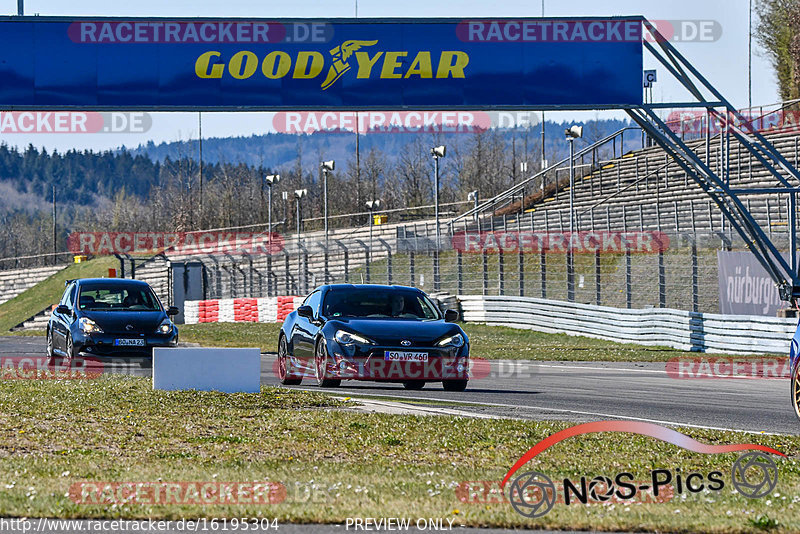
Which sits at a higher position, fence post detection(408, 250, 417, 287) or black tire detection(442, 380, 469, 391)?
fence post detection(408, 250, 417, 287)

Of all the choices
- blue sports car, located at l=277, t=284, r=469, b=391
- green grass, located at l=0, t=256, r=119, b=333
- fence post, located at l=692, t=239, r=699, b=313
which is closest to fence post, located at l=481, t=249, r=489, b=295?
fence post, located at l=692, t=239, r=699, b=313

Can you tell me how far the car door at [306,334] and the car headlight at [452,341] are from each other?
180 cm

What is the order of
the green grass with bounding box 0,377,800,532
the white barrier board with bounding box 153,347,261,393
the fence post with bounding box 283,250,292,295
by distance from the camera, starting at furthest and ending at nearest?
1. the fence post with bounding box 283,250,292,295
2. the white barrier board with bounding box 153,347,261,393
3. the green grass with bounding box 0,377,800,532

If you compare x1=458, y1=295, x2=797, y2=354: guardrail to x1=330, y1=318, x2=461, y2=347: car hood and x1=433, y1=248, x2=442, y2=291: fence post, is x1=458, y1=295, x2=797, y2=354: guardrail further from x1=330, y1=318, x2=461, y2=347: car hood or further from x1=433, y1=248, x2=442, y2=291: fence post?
x1=330, y1=318, x2=461, y2=347: car hood

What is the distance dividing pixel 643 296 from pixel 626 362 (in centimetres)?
805

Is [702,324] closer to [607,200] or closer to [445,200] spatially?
[607,200]

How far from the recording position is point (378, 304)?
54.4 ft

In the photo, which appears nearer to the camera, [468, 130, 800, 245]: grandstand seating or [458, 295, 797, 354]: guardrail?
[458, 295, 797, 354]: guardrail

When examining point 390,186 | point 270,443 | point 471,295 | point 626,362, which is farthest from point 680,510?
point 390,186

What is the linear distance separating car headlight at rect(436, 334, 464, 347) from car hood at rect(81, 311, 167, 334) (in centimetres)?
719

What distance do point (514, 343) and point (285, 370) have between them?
52.9 feet

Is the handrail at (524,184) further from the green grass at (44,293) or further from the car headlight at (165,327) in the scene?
the car headlight at (165,327)

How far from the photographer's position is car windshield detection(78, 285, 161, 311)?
69.7ft

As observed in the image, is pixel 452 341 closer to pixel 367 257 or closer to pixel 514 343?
pixel 514 343
